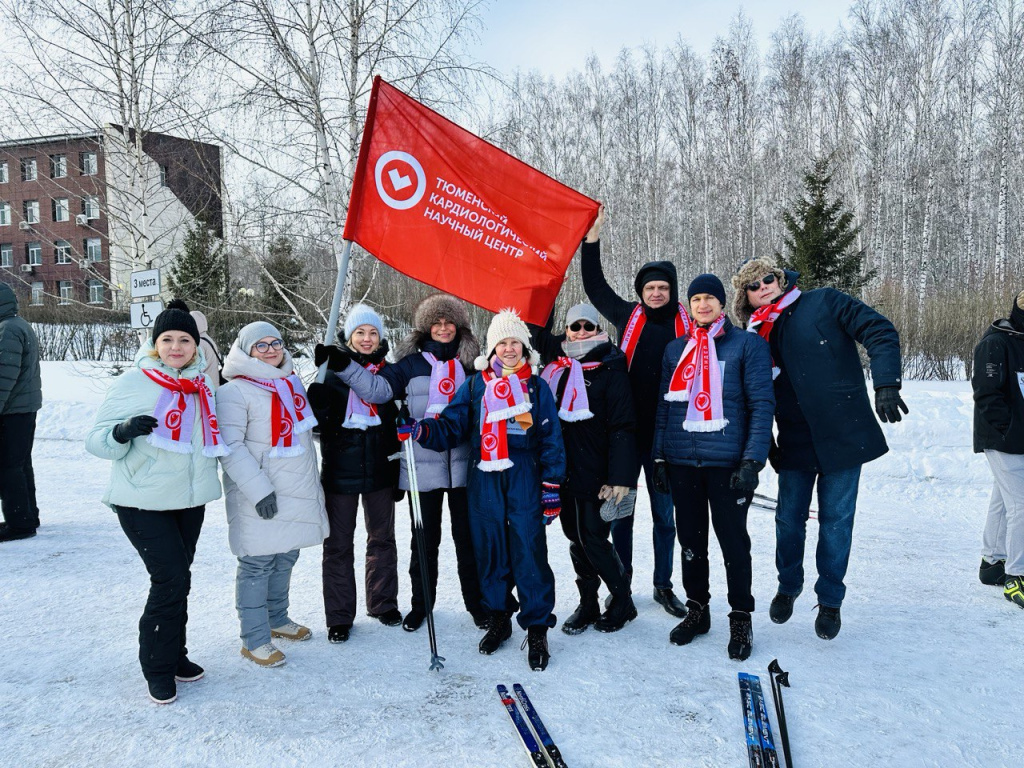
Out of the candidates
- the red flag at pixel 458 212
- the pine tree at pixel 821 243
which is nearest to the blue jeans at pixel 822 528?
the red flag at pixel 458 212

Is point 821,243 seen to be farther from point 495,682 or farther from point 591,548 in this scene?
point 495,682

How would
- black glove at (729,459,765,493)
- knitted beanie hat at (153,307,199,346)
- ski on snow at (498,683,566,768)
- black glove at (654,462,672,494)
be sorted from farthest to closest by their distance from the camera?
black glove at (654,462,672,494)
black glove at (729,459,765,493)
knitted beanie hat at (153,307,199,346)
ski on snow at (498,683,566,768)

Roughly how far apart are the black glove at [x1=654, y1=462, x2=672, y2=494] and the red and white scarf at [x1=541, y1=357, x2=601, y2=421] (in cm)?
50

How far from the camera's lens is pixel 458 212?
15.3ft

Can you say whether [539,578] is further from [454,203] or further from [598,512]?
[454,203]

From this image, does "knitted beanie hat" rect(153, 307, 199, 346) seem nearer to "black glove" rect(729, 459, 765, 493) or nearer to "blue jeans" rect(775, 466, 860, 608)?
"black glove" rect(729, 459, 765, 493)

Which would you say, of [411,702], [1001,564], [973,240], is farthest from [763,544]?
[973,240]

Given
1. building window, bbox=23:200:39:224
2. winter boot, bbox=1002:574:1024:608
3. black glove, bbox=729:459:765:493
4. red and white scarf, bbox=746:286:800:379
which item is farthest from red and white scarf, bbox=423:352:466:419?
building window, bbox=23:200:39:224

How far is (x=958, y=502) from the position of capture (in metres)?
6.69

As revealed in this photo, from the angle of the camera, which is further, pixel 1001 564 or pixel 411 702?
pixel 1001 564

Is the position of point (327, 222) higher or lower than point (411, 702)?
higher

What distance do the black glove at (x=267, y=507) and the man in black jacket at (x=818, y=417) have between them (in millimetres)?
2915

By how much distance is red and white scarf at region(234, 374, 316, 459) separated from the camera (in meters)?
3.56

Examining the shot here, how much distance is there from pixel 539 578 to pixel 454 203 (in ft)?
8.51
